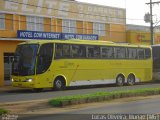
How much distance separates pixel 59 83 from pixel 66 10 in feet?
44.4

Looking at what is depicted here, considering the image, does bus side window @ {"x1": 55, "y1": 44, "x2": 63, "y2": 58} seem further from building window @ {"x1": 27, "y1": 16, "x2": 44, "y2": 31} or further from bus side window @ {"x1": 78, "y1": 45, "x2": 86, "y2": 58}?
building window @ {"x1": 27, "y1": 16, "x2": 44, "y2": 31}

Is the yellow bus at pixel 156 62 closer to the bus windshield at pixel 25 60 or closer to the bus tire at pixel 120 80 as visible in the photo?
the bus tire at pixel 120 80

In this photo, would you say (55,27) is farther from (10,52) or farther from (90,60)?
(90,60)

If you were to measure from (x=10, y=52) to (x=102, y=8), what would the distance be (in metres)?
13.2

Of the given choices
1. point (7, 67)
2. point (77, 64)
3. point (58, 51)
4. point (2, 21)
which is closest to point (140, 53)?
point (77, 64)

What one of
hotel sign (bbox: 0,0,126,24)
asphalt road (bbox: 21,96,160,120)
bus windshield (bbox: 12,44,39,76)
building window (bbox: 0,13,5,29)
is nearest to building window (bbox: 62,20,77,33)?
hotel sign (bbox: 0,0,126,24)

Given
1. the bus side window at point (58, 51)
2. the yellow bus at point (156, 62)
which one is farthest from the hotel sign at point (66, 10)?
the bus side window at point (58, 51)

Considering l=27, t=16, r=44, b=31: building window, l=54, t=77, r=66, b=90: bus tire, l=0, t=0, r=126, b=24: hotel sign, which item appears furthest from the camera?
l=27, t=16, r=44, b=31: building window

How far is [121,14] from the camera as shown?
4850 cm

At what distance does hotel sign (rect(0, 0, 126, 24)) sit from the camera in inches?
1453

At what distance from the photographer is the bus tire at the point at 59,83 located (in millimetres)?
29089

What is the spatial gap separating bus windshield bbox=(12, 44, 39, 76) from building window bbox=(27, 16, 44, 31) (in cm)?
967

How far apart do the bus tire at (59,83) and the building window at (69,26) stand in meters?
12.3

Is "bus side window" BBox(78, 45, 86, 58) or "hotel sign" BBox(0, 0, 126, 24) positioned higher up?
"hotel sign" BBox(0, 0, 126, 24)
